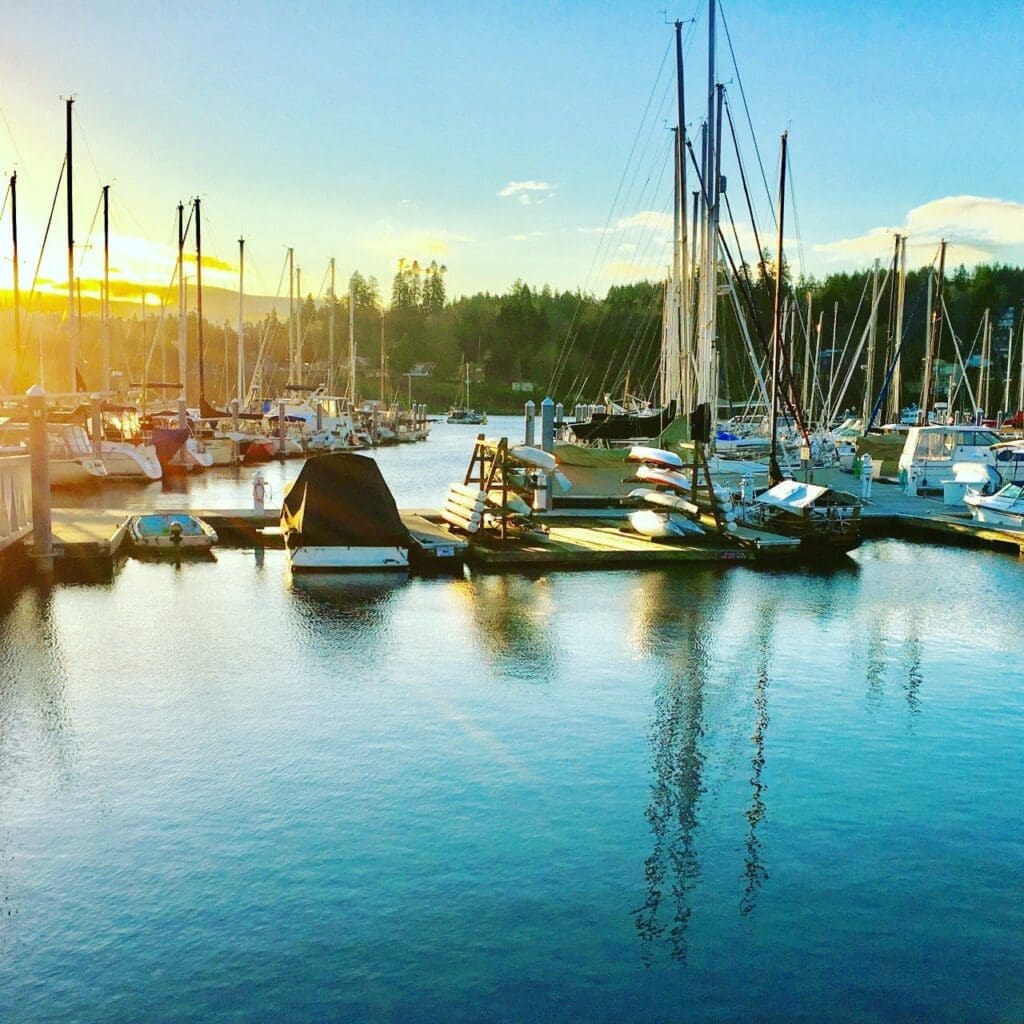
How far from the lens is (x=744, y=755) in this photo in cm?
1257

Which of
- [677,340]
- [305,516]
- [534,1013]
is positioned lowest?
[534,1013]

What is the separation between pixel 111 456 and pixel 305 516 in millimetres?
26448

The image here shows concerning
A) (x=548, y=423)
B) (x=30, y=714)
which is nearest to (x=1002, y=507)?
(x=548, y=423)

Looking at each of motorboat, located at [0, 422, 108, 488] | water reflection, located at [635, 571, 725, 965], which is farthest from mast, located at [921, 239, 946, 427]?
motorboat, located at [0, 422, 108, 488]

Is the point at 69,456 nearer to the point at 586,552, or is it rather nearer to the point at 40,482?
the point at 40,482

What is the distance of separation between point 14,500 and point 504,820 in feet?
55.4

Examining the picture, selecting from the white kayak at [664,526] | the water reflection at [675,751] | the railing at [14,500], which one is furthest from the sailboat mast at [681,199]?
the railing at [14,500]

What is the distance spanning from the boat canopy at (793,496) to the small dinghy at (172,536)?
13746 millimetres

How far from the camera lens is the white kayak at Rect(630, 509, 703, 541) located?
26906mm

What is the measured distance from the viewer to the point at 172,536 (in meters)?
25.9

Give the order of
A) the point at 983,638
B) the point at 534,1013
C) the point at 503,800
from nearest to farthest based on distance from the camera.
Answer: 1. the point at 534,1013
2. the point at 503,800
3. the point at 983,638

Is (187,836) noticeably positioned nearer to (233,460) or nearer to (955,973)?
(955,973)

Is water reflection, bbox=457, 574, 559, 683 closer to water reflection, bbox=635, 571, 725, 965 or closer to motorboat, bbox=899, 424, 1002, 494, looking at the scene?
water reflection, bbox=635, 571, 725, 965

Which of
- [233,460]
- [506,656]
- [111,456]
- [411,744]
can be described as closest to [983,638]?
[506,656]
